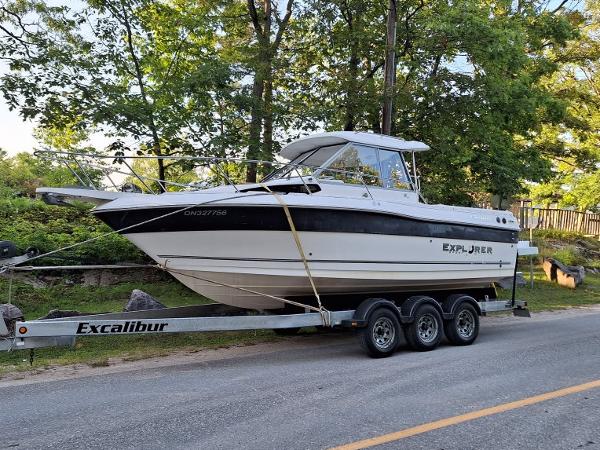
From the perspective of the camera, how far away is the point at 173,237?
22.8ft

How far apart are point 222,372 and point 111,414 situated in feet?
6.14

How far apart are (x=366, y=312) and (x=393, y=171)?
250 cm

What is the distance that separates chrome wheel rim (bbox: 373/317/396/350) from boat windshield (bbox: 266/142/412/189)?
2.07 metres

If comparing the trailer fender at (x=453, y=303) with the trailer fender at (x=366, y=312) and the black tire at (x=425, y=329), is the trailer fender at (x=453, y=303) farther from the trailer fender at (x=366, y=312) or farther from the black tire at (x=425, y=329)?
the trailer fender at (x=366, y=312)

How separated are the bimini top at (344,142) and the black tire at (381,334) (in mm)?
2645

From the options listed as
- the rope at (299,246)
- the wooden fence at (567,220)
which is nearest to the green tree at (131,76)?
the rope at (299,246)

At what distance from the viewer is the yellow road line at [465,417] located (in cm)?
423

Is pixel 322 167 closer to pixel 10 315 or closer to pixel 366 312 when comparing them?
pixel 366 312

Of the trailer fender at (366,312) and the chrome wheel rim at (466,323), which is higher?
the trailer fender at (366,312)

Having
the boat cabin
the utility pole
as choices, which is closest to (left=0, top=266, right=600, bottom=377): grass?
the boat cabin

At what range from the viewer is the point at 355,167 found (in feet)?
26.7

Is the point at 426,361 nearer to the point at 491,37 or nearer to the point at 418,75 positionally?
the point at 491,37

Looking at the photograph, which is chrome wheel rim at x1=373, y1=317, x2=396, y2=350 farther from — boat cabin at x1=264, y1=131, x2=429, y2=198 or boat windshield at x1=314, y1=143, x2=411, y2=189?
boat windshield at x1=314, y1=143, x2=411, y2=189

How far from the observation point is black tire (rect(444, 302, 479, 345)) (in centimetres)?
858
